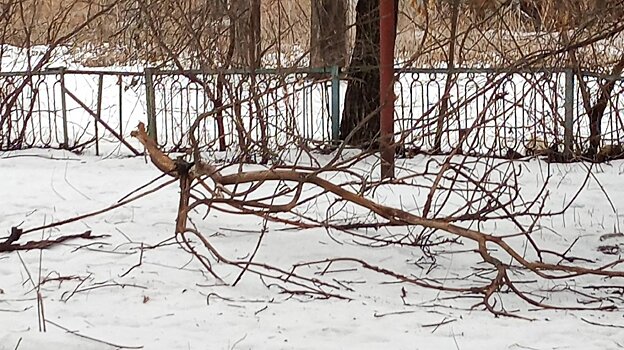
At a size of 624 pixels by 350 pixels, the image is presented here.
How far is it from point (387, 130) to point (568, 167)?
2.38m

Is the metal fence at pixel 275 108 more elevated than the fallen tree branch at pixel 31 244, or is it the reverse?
the metal fence at pixel 275 108

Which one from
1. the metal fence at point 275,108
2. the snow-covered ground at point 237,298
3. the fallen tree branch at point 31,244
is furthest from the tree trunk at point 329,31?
the fallen tree branch at point 31,244

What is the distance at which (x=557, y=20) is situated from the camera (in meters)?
8.38

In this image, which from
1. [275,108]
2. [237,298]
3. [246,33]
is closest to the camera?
[237,298]

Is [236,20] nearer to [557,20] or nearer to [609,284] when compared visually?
[557,20]

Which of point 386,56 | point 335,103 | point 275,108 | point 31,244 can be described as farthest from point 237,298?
point 335,103

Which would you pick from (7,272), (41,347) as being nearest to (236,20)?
(7,272)

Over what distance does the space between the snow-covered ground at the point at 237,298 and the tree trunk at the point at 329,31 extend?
3.88 metres

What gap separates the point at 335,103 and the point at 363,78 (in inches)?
17.4

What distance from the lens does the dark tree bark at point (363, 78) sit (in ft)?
33.9

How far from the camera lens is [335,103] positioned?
10.5 metres

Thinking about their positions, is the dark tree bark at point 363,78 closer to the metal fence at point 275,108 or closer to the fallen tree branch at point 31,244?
the metal fence at point 275,108

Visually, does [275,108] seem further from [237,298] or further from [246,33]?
[237,298]

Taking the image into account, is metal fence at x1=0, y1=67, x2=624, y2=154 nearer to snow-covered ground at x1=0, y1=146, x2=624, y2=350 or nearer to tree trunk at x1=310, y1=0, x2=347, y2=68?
tree trunk at x1=310, y1=0, x2=347, y2=68
